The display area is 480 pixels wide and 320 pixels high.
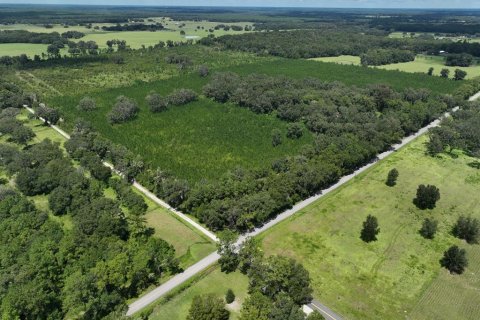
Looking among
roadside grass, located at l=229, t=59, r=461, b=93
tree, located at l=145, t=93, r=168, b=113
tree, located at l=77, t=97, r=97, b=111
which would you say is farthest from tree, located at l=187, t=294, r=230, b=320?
roadside grass, located at l=229, t=59, r=461, b=93

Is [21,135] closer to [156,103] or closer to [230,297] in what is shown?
[156,103]

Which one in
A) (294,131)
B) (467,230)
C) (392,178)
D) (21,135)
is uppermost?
(294,131)

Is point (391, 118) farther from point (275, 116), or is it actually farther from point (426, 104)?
point (275, 116)

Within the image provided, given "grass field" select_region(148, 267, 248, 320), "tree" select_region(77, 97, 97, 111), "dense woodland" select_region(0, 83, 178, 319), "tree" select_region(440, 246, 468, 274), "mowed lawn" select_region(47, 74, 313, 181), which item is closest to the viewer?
"dense woodland" select_region(0, 83, 178, 319)

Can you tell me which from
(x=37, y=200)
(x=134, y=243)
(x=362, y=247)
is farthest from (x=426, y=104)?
(x=37, y=200)

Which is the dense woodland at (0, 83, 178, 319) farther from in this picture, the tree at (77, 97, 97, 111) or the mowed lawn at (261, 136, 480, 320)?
the tree at (77, 97, 97, 111)

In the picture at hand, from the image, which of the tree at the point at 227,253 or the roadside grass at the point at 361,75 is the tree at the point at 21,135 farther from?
the roadside grass at the point at 361,75

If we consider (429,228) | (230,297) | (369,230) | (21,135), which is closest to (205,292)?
(230,297)
